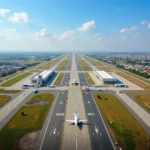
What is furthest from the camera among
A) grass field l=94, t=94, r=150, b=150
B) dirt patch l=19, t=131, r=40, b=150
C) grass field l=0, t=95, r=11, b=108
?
grass field l=0, t=95, r=11, b=108

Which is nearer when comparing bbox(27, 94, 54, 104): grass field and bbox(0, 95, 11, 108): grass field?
bbox(0, 95, 11, 108): grass field

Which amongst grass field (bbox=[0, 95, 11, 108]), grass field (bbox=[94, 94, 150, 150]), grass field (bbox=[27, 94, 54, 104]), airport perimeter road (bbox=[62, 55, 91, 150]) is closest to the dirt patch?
airport perimeter road (bbox=[62, 55, 91, 150])

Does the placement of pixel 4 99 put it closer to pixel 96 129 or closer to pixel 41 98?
pixel 41 98

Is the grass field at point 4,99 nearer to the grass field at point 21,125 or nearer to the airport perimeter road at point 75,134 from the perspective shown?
the grass field at point 21,125

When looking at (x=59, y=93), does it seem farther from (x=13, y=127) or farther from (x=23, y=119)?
(x=13, y=127)

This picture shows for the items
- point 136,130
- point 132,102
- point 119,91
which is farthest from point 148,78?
point 136,130

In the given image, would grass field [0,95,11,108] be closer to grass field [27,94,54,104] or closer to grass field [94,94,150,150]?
grass field [27,94,54,104]

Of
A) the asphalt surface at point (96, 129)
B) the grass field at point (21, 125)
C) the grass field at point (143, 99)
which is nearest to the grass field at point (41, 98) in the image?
the grass field at point (21, 125)
